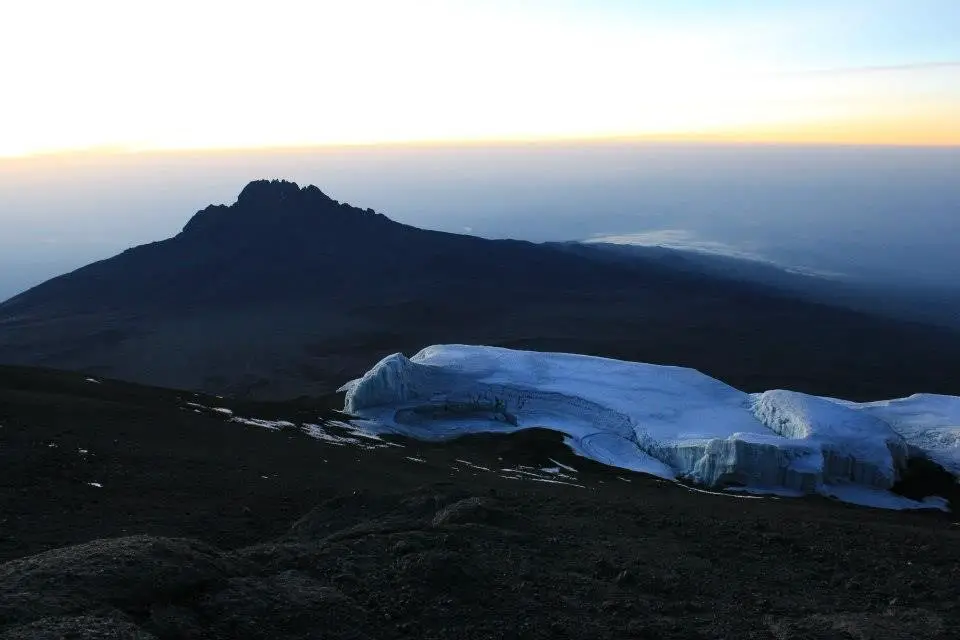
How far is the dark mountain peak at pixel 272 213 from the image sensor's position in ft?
432

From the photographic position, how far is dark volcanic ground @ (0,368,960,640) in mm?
10578

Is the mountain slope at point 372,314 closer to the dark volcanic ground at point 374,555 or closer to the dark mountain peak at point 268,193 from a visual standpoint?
the dark mountain peak at point 268,193

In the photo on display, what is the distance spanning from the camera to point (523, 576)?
1359cm

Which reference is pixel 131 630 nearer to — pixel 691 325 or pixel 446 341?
pixel 446 341

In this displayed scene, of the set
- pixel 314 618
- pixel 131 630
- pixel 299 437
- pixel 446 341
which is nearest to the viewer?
pixel 131 630

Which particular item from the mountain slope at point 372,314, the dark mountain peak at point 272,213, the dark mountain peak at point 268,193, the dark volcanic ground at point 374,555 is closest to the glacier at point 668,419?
the dark volcanic ground at point 374,555

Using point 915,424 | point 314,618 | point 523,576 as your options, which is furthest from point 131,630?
point 915,424

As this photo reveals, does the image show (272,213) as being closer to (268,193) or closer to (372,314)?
(268,193)

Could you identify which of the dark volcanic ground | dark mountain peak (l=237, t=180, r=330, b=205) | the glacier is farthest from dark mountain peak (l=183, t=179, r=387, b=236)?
the dark volcanic ground

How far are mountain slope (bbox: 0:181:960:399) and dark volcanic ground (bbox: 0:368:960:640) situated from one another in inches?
2178

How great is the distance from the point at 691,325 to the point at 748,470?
241 ft

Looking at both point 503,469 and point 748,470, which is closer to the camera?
point 503,469

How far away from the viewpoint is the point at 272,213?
134m

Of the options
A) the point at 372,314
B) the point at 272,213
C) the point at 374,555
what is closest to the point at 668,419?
the point at 374,555
